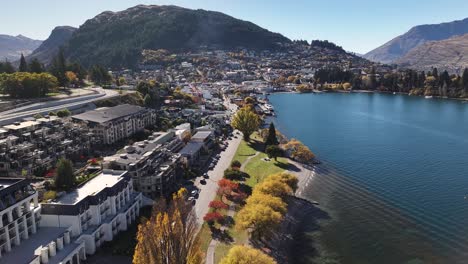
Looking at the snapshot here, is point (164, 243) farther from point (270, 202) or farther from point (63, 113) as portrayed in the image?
point (63, 113)

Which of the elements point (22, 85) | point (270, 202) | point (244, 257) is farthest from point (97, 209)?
point (22, 85)

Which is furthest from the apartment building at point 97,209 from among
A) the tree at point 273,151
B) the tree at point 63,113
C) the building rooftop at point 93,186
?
the tree at point 63,113

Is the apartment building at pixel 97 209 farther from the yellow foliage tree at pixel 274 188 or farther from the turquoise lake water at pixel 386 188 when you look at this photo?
the turquoise lake water at pixel 386 188

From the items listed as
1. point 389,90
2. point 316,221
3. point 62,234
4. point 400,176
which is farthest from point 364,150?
point 389,90

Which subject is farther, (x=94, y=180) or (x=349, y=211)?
(x=349, y=211)

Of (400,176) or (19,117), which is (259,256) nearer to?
(400,176)

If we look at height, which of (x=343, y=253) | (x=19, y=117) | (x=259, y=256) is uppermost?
(x=19, y=117)

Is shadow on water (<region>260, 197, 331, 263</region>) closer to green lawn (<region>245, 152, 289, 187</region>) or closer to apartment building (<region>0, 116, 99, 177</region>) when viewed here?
green lawn (<region>245, 152, 289, 187</region>)
